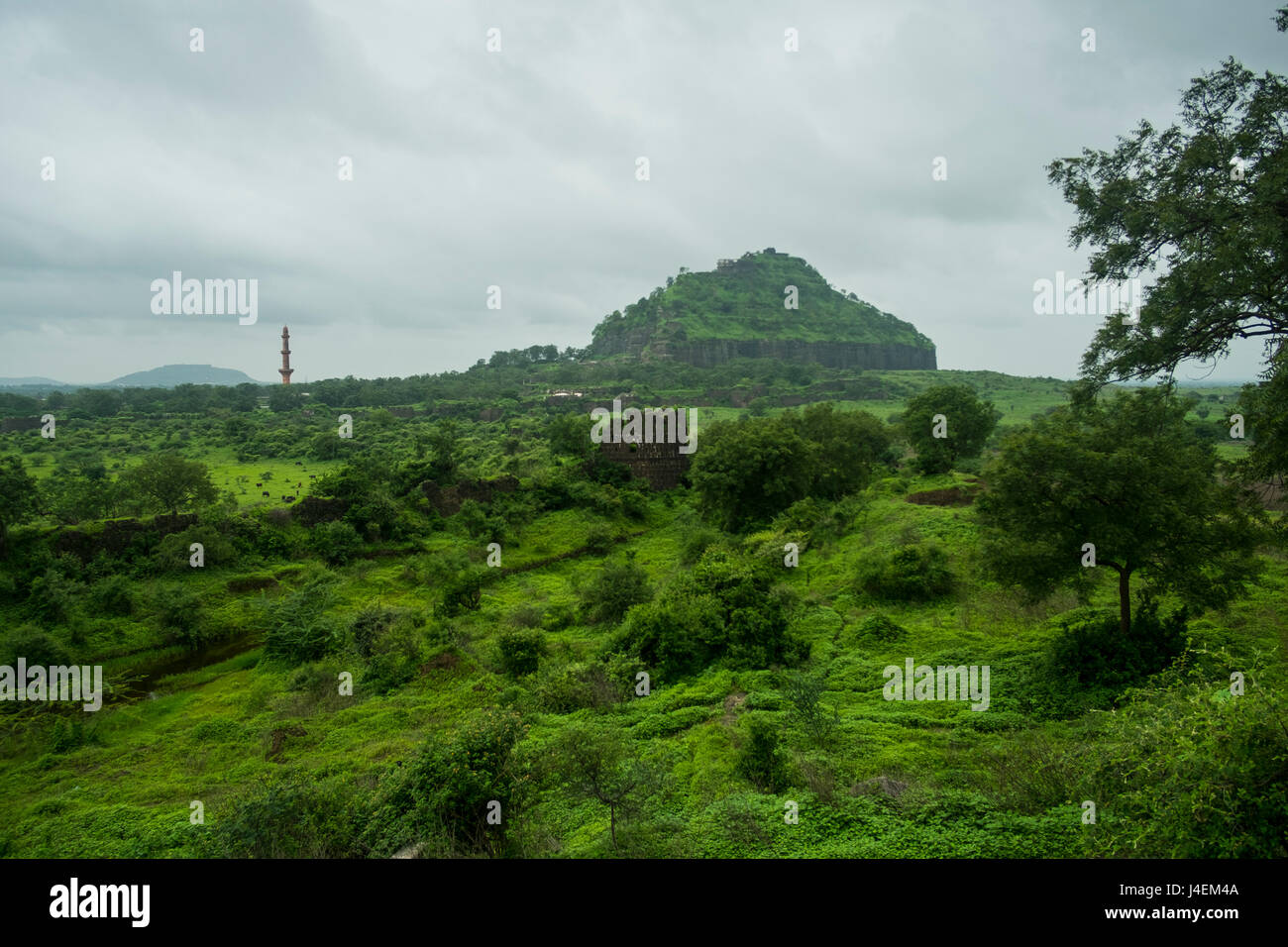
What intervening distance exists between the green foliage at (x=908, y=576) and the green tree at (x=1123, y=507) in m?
6.71

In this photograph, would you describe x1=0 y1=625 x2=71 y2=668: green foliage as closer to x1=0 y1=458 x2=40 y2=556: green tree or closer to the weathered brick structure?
x1=0 y1=458 x2=40 y2=556: green tree

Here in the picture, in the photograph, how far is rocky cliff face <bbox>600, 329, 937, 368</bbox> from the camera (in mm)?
136375

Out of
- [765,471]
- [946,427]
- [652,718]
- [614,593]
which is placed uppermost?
[946,427]

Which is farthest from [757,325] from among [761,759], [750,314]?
[761,759]

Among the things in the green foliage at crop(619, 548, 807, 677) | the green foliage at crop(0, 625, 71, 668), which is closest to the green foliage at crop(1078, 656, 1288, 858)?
the green foliage at crop(619, 548, 807, 677)

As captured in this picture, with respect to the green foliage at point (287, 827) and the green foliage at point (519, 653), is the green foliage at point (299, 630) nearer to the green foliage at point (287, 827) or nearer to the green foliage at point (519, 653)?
the green foliage at point (519, 653)

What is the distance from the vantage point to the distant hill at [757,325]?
14125 cm

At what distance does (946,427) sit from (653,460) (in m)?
19.0

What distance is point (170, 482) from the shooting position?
2720 cm

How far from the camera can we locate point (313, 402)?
78.1m

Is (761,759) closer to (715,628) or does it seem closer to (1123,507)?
(715,628)

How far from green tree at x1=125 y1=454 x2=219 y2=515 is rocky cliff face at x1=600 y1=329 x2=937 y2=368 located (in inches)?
4434
